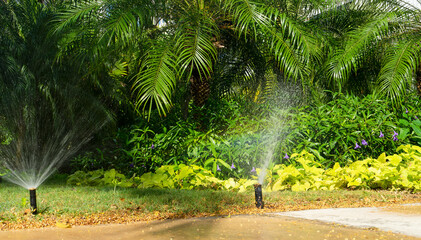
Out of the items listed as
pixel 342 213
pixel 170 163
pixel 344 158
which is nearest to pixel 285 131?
pixel 344 158

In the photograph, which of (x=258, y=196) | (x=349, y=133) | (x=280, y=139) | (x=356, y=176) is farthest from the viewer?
(x=280, y=139)

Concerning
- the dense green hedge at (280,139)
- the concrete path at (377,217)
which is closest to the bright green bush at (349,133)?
the dense green hedge at (280,139)

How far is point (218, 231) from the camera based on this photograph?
3.13 metres

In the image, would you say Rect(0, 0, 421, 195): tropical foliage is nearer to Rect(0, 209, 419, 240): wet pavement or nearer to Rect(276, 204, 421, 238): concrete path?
Rect(276, 204, 421, 238): concrete path

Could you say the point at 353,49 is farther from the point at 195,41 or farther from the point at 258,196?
the point at 258,196

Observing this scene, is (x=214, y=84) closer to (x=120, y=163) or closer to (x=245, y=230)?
(x=120, y=163)

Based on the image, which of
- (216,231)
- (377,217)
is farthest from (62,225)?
(377,217)

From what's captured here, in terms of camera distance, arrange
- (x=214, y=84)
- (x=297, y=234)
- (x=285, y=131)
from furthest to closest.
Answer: (x=214, y=84)
(x=285, y=131)
(x=297, y=234)

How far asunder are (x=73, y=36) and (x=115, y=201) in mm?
3234

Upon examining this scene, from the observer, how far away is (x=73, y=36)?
6305mm

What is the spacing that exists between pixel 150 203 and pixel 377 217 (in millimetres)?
2019

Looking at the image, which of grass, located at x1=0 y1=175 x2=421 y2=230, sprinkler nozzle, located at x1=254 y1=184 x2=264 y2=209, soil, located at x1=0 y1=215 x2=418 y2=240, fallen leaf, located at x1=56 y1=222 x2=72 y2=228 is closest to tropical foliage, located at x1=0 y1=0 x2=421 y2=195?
grass, located at x1=0 y1=175 x2=421 y2=230

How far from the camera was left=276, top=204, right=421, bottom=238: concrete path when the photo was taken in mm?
3055

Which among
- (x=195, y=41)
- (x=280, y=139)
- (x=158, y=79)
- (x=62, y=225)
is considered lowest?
(x=62, y=225)
